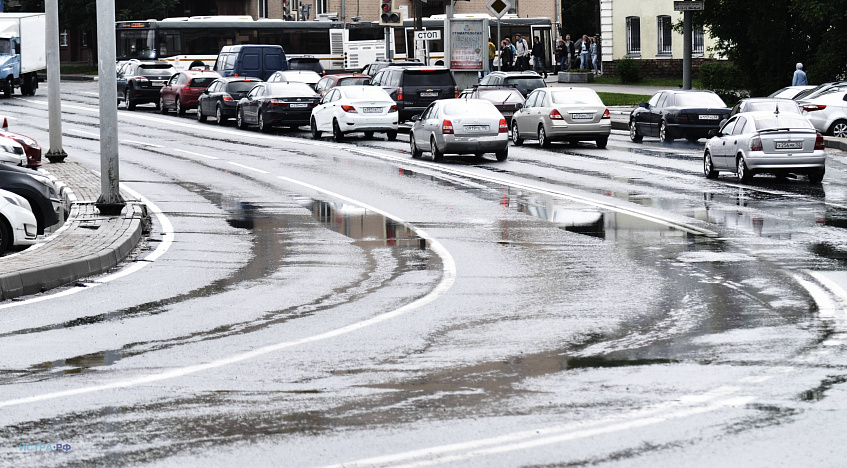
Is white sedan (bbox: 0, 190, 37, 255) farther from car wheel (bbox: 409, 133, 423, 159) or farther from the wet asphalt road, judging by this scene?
car wheel (bbox: 409, 133, 423, 159)

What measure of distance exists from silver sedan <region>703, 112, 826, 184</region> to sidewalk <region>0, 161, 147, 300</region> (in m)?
10.9

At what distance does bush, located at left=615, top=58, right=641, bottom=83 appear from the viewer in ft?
195

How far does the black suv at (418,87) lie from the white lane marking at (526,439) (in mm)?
33173

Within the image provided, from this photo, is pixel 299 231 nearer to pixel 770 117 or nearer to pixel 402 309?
pixel 402 309

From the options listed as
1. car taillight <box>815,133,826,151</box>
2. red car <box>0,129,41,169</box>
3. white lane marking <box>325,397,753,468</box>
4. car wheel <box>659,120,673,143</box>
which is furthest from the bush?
white lane marking <box>325,397,753,468</box>

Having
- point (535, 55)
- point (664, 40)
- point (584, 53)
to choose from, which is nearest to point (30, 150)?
point (535, 55)

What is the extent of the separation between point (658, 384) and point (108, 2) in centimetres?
1236

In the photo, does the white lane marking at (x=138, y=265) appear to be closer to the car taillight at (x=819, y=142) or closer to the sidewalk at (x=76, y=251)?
the sidewalk at (x=76, y=251)

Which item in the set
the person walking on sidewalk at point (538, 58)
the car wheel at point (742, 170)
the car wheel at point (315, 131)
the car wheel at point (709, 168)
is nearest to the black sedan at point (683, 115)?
the car wheel at point (709, 168)

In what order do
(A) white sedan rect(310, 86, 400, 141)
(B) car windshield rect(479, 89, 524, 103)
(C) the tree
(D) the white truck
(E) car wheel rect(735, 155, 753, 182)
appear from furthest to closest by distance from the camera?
1. (D) the white truck
2. (C) the tree
3. (B) car windshield rect(479, 89, 524, 103)
4. (A) white sedan rect(310, 86, 400, 141)
5. (E) car wheel rect(735, 155, 753, 182)

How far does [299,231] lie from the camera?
17.2m

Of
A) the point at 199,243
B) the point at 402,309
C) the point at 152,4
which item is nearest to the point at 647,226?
the point at 199,243

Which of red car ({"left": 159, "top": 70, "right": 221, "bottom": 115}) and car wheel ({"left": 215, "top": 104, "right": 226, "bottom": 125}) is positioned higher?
red car ({"left": 159, "top": 70, "right": 221, "bottom": 115})

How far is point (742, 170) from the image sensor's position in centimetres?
2317
